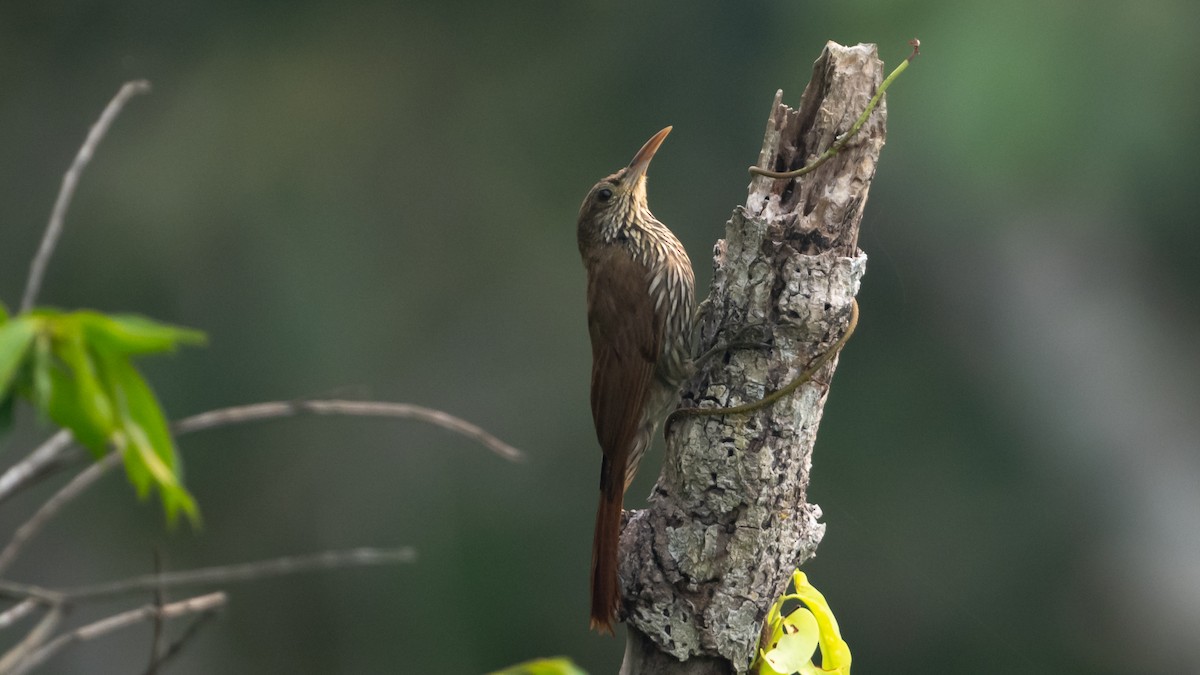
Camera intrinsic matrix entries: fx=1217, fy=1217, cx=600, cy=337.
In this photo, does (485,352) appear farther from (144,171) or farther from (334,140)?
(144,171)

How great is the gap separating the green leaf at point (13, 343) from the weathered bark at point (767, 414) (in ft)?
4.01

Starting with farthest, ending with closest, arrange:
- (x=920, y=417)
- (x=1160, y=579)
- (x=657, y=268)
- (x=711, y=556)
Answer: (x=920, y=417)
(x=1160, y=579)
(x=657, y=268)
(x=711, y=556)

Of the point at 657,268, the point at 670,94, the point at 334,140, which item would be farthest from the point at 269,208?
the point at 657,268

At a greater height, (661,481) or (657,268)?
(657,268)

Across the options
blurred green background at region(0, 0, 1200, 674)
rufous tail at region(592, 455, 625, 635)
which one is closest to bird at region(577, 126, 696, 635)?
rufous tail at region(592, 455, 625, 635)

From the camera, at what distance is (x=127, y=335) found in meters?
0.75

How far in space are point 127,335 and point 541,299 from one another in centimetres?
466

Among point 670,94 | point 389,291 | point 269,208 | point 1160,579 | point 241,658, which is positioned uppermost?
point 670,94

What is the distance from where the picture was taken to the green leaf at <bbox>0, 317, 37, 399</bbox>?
700mm

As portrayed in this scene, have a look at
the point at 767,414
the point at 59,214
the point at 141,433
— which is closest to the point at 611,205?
the point at 767,414

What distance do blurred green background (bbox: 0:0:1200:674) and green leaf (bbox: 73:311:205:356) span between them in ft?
14.0

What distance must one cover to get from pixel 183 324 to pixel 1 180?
1.02m

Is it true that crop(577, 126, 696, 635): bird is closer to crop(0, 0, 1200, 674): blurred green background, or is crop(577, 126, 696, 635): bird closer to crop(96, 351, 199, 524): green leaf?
crop(96, 351, 199, 524): green leaf

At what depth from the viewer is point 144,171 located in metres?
5.27
